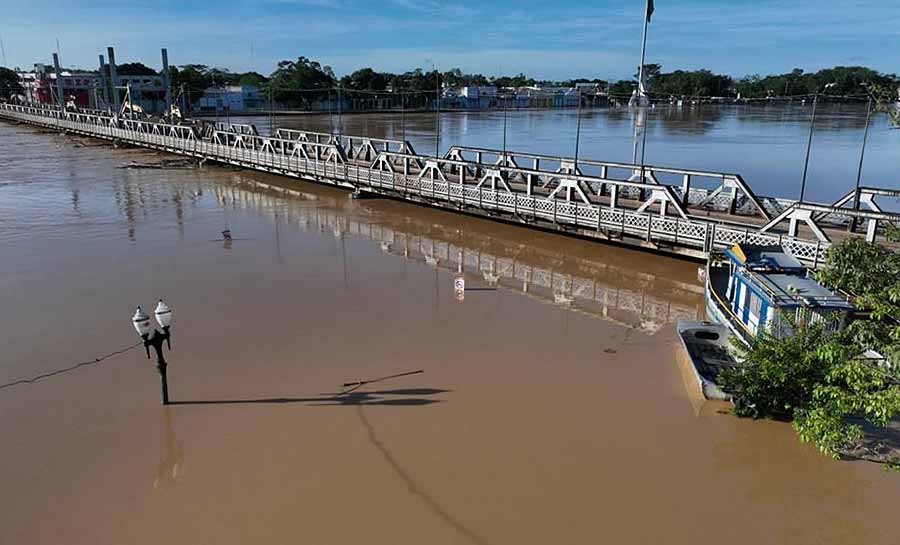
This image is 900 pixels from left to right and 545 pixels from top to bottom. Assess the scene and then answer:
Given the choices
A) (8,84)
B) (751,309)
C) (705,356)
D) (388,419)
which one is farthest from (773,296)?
(8,84)

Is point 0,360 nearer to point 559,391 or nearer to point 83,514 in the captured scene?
point 83,514

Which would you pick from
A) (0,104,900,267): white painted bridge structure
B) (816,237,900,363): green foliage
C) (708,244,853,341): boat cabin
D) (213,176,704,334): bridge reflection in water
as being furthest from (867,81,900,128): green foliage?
(213,176,704,334): bridge reflection in water

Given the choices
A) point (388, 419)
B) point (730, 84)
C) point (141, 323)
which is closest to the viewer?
point (141, 323)

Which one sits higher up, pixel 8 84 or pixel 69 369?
pixel 8 84

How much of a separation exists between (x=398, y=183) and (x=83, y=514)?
75.0 feet

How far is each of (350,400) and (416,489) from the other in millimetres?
2935

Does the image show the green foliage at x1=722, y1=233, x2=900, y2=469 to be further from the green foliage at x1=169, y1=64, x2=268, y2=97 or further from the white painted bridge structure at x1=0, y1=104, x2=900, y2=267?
the green foliage at x1=169, y1=64, x2=268, y2=97

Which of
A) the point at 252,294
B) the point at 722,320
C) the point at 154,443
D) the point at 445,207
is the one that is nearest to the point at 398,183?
the point at 445,207

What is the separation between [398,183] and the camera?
30.0 m

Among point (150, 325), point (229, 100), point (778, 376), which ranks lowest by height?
point (778, 376)

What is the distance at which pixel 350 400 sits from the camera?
11641mm

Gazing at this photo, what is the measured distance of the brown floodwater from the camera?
28.0ft

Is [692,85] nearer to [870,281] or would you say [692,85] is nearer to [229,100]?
[229,100]

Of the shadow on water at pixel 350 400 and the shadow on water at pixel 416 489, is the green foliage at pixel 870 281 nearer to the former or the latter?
the shadow on water at pixel 416 489
